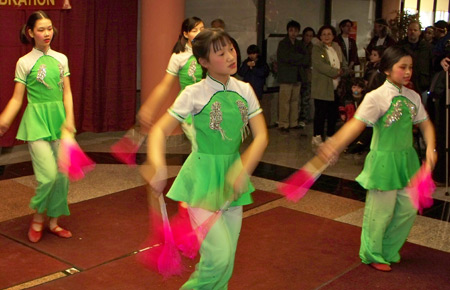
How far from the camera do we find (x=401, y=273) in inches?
173

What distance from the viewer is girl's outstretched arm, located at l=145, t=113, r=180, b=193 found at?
3113 millimetres

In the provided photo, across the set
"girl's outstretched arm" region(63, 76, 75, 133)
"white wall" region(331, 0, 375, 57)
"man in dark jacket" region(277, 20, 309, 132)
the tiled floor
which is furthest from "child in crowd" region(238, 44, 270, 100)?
"girl's outstretched arm" region(63, 76, 75, 133)

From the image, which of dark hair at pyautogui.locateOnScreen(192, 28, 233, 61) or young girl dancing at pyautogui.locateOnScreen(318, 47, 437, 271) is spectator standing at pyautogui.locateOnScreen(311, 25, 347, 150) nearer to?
young girl dancing at pyautogui.locateOnScreen(318, 47, 437, 271)

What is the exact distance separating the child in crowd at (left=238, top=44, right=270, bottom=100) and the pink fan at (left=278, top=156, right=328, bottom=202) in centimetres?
218

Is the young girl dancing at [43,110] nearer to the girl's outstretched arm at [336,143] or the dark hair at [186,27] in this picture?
the dark hair at [186,27]

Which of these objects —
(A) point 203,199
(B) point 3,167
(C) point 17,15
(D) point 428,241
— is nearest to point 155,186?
(A) point 203,199

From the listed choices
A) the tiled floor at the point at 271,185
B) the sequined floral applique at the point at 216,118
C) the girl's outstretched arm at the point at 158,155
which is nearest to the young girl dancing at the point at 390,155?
the tiled floor at the point at 271,185

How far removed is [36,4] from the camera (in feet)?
25.9

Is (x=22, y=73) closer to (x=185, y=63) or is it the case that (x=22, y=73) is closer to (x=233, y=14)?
(x=185, y=63)

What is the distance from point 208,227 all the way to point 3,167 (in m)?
4.75

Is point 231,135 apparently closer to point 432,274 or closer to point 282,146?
point 432,274

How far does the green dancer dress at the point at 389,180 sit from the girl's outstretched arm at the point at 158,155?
165 cm

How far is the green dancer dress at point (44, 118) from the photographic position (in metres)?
4.81

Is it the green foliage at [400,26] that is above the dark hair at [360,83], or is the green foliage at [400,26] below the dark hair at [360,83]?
above
